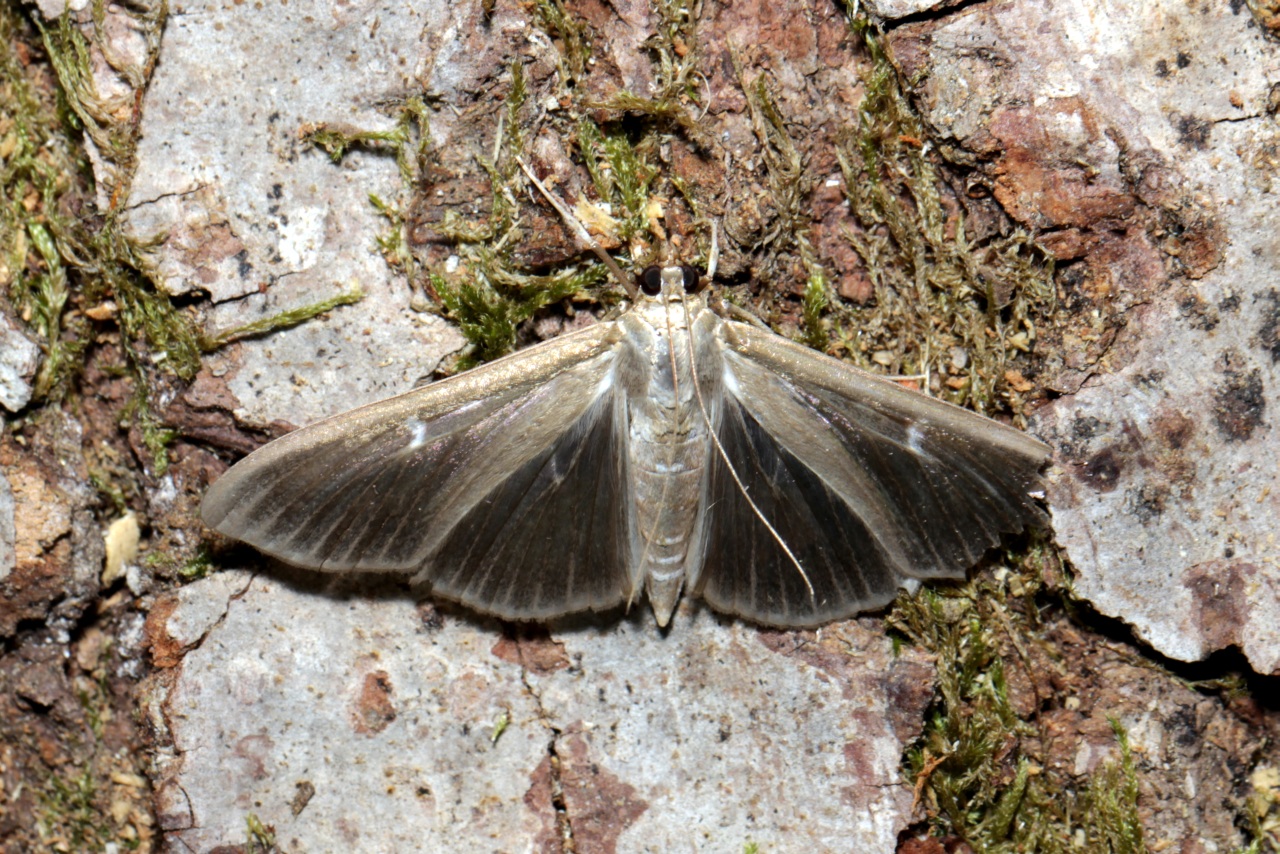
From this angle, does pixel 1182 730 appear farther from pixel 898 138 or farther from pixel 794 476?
pixel 898 138

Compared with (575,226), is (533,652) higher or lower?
lower

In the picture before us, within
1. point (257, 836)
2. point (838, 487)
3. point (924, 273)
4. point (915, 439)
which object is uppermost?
point (924, 273)

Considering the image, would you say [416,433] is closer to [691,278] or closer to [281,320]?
[281,320]

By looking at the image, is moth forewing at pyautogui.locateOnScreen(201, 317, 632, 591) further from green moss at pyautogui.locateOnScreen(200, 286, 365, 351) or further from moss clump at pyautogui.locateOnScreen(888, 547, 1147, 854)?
moss clump at pyautogui.locateOnScreen(888, 547, 1147, 854)

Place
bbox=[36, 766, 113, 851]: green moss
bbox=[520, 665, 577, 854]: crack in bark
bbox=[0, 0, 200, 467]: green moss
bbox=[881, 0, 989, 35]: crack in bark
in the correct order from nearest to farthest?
bbox=[881, 0, 989, 35]: crack in bark
bbox=[520, 665, 577, 854]: crack in bark
bbox=[0, 0, 200, 467]: green moss
bbox=[36, 766, 113, 851]: green moss

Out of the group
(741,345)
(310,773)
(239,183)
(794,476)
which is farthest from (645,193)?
(310,773)

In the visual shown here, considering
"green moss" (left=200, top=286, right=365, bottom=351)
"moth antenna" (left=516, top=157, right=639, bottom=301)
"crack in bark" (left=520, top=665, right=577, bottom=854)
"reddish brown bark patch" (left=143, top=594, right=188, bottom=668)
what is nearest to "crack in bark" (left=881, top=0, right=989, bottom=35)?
"moth antenna" (left=516, top=157, right=639, bottom=301)

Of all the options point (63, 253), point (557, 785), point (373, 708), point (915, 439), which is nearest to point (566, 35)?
point (915, 439)
